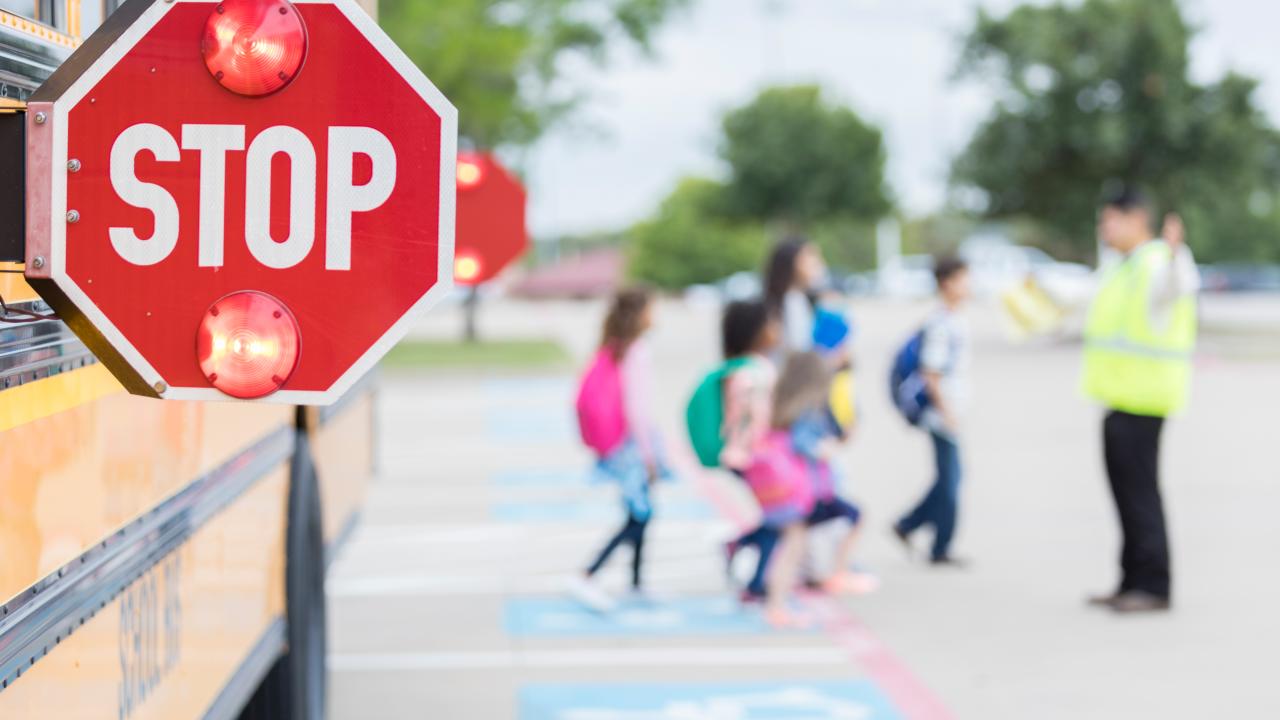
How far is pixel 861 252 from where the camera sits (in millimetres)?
102312

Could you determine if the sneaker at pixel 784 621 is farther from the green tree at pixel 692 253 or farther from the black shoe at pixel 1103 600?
the green tree at pixel 692 253

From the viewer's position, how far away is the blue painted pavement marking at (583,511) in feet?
31.8

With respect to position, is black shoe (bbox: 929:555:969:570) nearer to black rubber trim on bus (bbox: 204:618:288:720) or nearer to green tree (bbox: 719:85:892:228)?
black rubber trim on bus (bbox: 204:618:288:720)

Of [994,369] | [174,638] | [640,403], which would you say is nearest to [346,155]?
[174,638]

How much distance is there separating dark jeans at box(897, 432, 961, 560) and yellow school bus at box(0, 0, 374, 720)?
13.4 feet

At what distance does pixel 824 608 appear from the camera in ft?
23.3

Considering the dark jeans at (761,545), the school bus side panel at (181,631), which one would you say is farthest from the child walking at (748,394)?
the school bus side panel at (181,631)

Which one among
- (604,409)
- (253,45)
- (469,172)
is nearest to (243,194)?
(253,45)

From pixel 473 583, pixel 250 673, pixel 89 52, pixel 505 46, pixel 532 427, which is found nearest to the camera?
pixel 89 52

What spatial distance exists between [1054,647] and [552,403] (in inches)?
478

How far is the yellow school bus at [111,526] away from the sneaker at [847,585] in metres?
3.49

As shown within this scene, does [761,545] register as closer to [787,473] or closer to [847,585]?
[787,473]

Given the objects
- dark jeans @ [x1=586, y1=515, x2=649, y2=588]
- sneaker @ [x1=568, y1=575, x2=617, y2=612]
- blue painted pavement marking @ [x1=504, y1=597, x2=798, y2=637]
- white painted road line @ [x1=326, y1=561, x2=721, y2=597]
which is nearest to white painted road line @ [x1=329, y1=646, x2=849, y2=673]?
blue painted pavement marking @ [x1=504, y1=597, x2=798, y2=637]

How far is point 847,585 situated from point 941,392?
1028mm
